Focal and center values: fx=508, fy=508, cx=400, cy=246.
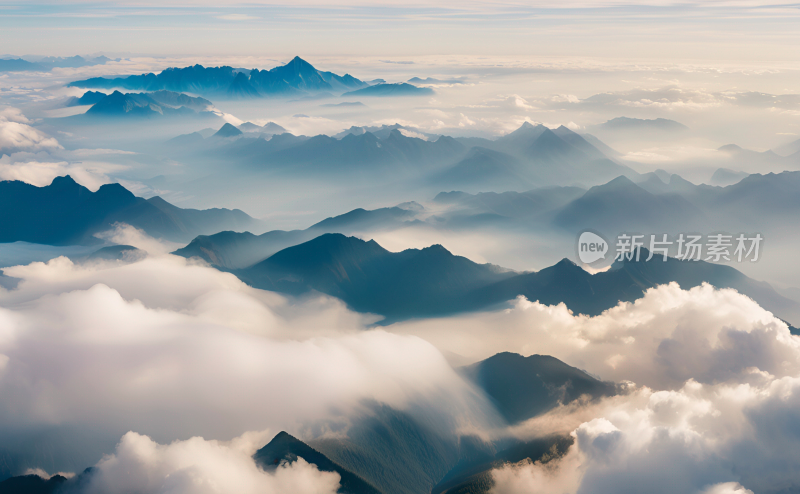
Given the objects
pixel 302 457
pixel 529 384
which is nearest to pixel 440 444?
pixel 529 384

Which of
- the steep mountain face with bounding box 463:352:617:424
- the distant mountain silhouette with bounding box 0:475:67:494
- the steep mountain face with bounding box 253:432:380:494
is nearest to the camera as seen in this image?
the distant mountain silhouette with bounding box 0:475:67:494

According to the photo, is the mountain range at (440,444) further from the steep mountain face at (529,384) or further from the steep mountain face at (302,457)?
the steep mountain face at (529,384)

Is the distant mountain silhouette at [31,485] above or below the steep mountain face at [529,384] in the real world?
below

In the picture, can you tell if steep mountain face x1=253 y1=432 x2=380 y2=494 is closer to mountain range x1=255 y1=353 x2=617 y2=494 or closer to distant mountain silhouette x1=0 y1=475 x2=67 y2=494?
mountain range x1=255 y1=353 x2=617 y2=494

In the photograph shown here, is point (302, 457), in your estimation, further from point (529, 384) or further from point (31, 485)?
point (529, 384)

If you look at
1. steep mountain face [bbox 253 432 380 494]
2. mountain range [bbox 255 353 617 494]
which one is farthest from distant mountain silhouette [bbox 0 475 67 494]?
mountain range [bbox 255 353 617 494]

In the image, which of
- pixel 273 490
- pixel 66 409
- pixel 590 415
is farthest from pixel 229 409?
pixel 590 415

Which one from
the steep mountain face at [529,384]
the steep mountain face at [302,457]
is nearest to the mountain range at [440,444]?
the steep mountain face at [302,457]
